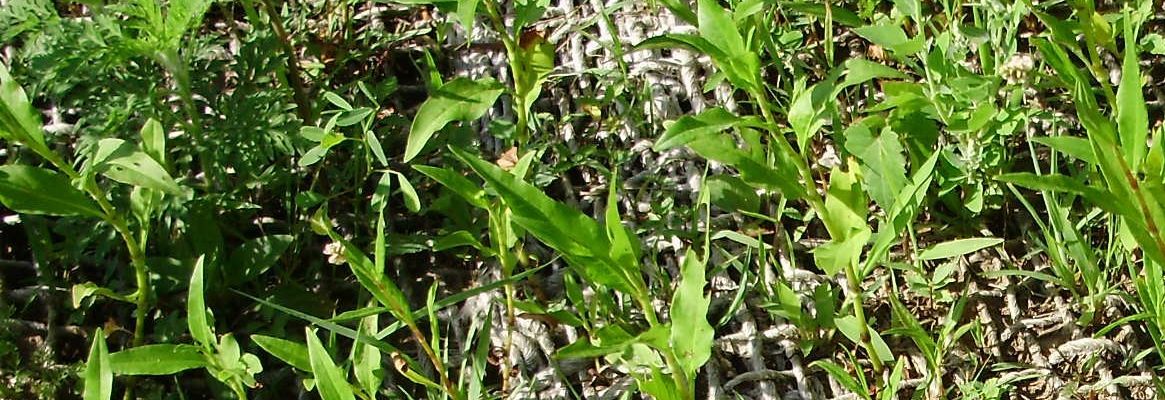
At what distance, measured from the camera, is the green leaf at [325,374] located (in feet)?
4.68

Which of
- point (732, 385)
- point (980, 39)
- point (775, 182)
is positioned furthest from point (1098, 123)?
point (732, 385)

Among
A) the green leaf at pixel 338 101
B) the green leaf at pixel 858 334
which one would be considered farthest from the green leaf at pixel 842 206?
the green leaf at pixel 338 101

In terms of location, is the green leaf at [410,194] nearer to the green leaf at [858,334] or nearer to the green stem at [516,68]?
the green stem at [516,68]

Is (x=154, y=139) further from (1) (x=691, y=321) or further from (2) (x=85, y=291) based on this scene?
(1) (x=691, y=321)

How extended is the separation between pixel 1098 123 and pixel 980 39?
0.92ft

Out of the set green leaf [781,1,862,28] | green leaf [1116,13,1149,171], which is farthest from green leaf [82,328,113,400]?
green leaf [1116,13,1149,171]

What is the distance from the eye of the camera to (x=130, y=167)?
1.66m

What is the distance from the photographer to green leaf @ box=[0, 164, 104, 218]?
161 cm

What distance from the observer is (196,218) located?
1841 millimetres

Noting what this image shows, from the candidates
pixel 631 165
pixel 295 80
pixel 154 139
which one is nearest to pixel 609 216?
pixel 631 165

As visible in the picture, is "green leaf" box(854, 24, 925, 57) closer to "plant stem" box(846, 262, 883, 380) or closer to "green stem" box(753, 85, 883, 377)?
"green stem" box(753, 85, 883, 377)

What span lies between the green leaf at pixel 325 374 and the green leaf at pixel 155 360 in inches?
6.9

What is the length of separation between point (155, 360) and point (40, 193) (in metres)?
0.31

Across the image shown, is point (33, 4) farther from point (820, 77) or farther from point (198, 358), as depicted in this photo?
point (820, 77)
